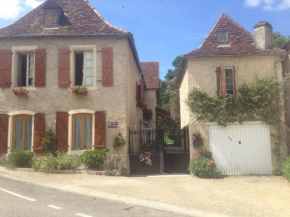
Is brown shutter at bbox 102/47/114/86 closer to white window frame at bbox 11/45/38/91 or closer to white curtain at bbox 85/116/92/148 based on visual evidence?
white curtain at bbox 85/116/92/148

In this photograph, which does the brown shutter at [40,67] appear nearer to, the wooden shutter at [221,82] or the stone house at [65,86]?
the stone house at [65,86]

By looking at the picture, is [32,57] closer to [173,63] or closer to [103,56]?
[103,56]

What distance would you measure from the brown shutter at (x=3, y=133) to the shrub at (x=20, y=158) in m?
0.66

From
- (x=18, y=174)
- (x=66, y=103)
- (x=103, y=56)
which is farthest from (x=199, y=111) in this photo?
(x=18, y=174)

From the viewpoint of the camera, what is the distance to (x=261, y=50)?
432 inches

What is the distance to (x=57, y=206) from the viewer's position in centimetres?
607

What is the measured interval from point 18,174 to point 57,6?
7.84 m

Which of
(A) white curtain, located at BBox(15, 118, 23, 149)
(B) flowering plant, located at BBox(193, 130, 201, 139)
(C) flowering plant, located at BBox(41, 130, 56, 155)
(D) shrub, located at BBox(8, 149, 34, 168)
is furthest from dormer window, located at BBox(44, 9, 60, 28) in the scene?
(B) flowering plant, located at BBox(193, 130, 201, 139)

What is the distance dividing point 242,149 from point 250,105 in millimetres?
1886

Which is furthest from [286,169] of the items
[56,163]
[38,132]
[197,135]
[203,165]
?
[38,132]

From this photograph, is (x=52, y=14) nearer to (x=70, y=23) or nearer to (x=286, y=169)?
(x=70, y=23)

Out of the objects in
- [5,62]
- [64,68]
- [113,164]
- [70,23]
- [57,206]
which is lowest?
[57,206]

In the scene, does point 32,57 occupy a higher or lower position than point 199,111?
higher

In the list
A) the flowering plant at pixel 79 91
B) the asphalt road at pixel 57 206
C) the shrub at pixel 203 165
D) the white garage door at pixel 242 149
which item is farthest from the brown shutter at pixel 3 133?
the white garage door at pixel 242 149
